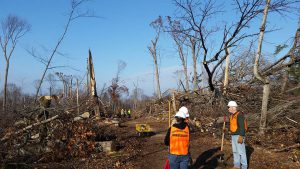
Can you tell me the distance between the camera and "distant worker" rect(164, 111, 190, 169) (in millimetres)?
6082

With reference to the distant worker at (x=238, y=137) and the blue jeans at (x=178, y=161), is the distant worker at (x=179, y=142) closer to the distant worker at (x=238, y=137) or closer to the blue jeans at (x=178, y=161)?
the blue jeans at (x=178, y=161)

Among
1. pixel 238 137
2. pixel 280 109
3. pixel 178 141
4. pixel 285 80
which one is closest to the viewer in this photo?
pixel 178 141

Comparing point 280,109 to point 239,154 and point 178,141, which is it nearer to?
point 239,154

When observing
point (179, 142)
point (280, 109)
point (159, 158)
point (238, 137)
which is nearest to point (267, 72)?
point (280, 109)

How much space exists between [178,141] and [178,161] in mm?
438

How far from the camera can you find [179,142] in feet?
19.9

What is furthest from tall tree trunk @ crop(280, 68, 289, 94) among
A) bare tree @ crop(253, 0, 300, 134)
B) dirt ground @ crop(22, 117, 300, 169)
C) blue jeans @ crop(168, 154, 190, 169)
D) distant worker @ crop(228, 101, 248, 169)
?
blue jeans @ crop(168, 154, 190, 169)

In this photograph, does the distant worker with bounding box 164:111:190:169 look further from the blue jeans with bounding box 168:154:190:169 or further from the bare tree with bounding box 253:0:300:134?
the bare tree with bounding box 253:0:300:134

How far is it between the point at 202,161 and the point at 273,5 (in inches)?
268

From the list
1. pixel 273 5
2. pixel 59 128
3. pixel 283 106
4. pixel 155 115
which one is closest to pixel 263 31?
pixel 273 5

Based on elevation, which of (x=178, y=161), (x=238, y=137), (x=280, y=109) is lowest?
(x=178, y=161)

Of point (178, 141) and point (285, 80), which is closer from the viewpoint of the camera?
point (178, 141)

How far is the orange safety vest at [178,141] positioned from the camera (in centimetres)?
608

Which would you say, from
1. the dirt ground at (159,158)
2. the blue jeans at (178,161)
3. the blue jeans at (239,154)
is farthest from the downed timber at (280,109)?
the blue jeans at (178,161)
